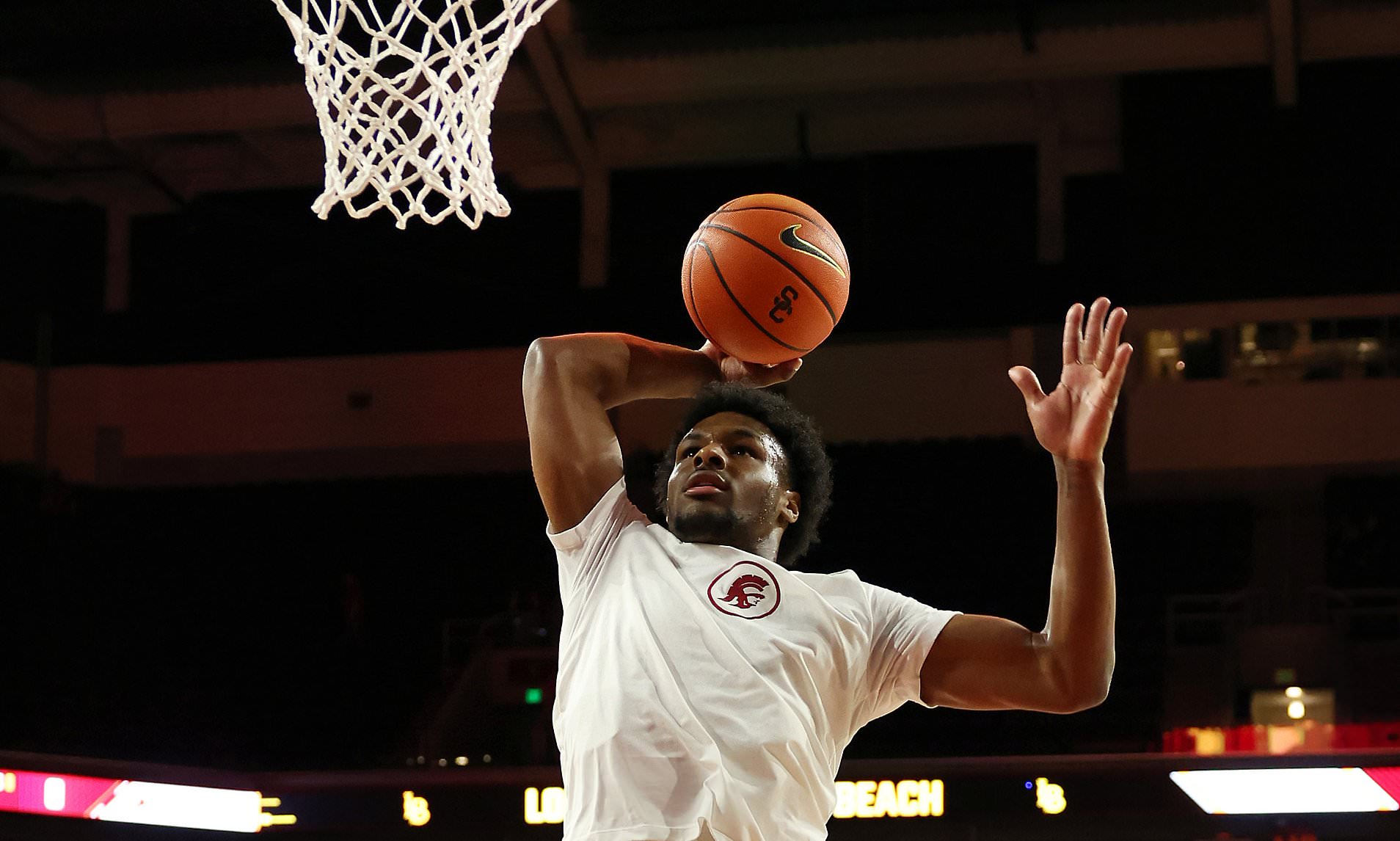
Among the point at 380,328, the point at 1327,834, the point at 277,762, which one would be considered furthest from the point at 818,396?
the point at 1327,834

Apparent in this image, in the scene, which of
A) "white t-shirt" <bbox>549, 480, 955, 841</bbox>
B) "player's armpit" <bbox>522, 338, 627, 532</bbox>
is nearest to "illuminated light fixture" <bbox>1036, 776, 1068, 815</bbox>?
"white t-shirt" <bbox>549, 480, 955, 841</bbox>

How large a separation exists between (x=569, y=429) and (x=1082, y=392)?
898mm

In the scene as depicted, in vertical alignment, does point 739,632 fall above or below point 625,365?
below

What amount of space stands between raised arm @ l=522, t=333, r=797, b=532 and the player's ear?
23cm

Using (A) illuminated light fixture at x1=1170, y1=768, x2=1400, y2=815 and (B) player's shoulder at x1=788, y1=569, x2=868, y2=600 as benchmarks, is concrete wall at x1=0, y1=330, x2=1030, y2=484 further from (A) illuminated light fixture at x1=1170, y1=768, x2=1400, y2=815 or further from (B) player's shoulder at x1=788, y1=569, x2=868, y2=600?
(B) player's shoulder at x1=788, y1=569, x2=868, y2=600

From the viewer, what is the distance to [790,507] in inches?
115

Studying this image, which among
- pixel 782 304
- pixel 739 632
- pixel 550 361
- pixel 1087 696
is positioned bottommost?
pixel 1087 696

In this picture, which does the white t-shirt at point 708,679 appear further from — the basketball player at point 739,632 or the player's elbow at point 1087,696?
the player's elbow at point 1087,696

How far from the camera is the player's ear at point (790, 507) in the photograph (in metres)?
2.85

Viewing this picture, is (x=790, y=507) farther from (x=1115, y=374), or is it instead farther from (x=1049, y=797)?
(x=1049, y=797)

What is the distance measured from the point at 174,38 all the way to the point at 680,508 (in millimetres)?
6711

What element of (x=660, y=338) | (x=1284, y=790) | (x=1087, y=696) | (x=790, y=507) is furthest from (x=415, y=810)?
(x=1087, y=696)

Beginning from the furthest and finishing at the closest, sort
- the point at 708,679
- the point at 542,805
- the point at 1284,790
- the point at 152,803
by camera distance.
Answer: the point at 152,803, the point at 542,805, the point at 1284,790, the point at 708,679

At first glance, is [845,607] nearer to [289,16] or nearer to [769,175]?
[289,16]
